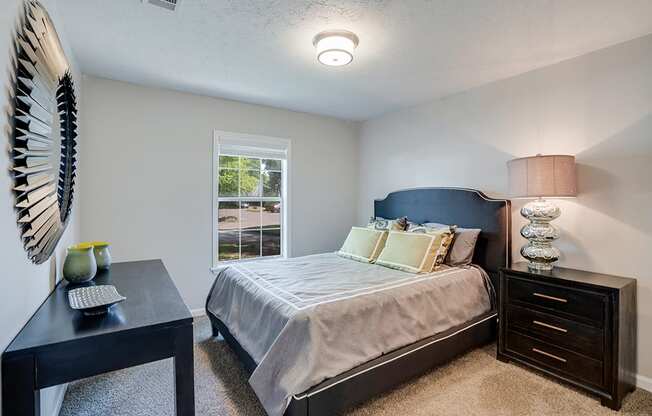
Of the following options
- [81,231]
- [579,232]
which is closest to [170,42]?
[81,231]

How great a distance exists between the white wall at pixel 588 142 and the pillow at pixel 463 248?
0.36 meters

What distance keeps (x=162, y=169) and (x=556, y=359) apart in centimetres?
376

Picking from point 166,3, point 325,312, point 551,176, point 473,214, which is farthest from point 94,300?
point 473,214

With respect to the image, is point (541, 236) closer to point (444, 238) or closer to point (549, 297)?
point (549, 297)

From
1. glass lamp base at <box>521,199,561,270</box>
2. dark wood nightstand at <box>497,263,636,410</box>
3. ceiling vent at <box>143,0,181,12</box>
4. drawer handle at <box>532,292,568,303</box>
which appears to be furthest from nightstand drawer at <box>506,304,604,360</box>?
ceiling vent at <box>143,0,181,12</box>

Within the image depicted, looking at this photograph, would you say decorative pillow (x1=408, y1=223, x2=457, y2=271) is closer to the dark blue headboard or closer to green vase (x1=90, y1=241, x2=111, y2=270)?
the dark blue headboard

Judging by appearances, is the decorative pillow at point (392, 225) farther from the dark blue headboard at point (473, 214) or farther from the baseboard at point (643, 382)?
the baseboard at point (643, 382)

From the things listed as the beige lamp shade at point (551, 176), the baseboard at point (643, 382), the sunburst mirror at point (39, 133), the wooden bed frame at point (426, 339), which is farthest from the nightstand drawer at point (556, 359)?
the sunburst mirror at point (39, 133)

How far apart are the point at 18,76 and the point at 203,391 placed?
195 centimetres

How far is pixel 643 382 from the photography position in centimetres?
215

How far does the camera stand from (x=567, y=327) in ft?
7.02

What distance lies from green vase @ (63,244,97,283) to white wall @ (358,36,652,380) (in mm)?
3215

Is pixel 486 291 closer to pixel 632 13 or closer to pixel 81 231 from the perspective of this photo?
pixel 632 13

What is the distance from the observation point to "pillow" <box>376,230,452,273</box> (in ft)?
8.78
